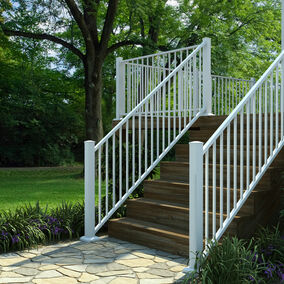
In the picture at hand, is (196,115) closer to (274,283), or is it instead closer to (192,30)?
(274,283)

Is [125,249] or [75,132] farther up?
[75,132]

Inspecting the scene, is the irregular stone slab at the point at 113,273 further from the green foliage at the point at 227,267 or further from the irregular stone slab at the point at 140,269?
the green foliage at the point at 227,267

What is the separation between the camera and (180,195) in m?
4.81

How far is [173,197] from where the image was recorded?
489 cm

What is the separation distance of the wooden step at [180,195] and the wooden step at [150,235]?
42 cm

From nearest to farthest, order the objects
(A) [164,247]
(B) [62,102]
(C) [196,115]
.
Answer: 1. (A) [164,247]
2. (C) [196,115]
3. (B) [62,102]

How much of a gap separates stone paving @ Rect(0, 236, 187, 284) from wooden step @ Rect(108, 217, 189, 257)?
78 millimetres

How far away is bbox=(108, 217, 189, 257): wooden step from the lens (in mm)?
4102

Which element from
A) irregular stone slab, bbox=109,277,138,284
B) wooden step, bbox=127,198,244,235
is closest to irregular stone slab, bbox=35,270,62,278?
irregular stone slab, bbox=109,277,138,284

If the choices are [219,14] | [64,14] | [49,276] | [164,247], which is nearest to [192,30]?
[219,14]

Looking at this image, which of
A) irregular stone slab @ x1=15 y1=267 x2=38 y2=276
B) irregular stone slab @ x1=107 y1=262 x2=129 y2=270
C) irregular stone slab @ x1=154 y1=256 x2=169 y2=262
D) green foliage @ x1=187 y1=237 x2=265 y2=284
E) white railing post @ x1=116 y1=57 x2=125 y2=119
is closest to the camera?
green foliage @ x1=187 y1=237 x2=265 y2=284

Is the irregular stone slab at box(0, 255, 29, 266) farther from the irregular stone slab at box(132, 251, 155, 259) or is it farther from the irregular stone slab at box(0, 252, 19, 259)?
the irregular stone slab at box(132, 251, 155, 259)

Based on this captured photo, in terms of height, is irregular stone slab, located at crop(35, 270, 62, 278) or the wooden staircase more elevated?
the wooden staircase

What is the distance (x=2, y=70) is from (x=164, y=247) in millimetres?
14739
